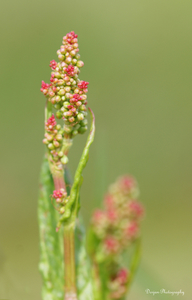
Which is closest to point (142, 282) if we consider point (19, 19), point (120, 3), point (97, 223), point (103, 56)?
point (97, 223)

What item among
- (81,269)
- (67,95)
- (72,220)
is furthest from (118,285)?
(67,95)

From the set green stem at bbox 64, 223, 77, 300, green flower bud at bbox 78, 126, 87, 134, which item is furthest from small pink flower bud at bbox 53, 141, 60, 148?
green stem at bbox 64, 223, 77, 300

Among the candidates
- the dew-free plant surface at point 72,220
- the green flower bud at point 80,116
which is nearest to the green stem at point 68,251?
the dew-free plant surface at point 72,220

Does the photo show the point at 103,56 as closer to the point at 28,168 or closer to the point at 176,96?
the point at 176,96

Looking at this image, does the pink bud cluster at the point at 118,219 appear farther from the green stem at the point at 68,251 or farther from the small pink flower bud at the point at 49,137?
the small pink flower bud at the point at 49,137

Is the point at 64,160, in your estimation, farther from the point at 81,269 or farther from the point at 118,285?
the point at 118,285

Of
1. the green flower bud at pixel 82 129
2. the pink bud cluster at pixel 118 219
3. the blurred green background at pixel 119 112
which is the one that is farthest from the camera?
the blurred green background at pixel 119 112

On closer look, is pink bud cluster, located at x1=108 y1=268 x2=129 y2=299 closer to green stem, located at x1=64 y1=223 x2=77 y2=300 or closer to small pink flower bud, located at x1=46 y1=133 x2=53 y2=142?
green stem, located at x1=64 y1=223 x2=77 y2=300
